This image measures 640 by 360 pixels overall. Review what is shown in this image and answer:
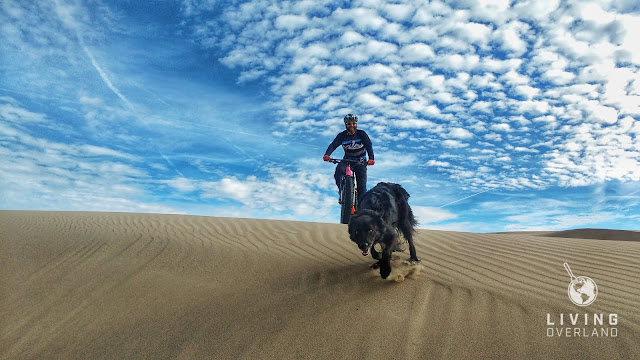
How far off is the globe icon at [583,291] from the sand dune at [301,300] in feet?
0.28

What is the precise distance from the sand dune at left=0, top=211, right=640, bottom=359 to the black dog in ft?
1.13

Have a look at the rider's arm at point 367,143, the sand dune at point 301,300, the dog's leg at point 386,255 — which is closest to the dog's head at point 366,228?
the dog's leg at point 386,255

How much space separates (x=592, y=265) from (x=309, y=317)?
12.3 feet

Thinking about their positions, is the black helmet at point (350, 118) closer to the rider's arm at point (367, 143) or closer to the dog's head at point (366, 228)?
the rider's arm at point (367, 143)

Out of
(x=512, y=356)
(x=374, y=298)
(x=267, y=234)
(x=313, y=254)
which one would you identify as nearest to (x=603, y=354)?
(x=512, y=356)

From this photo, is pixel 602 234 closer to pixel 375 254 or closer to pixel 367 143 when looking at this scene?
pixel 367 143

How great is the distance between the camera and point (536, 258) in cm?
477

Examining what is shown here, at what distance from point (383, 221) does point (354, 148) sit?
10.9ft

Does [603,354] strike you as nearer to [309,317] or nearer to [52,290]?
[309,317]

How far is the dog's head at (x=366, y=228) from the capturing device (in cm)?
356

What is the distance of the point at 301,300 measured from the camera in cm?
362

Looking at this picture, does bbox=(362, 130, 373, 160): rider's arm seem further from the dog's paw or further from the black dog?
the dog's paw

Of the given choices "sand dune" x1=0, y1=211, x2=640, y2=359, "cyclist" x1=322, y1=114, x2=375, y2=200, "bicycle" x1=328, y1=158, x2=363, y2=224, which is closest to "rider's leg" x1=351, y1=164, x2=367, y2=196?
"cyclist" x1=322, y1=114, x2=375, y2=200

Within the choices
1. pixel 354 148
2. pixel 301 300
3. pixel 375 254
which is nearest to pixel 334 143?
pixel 354 148
